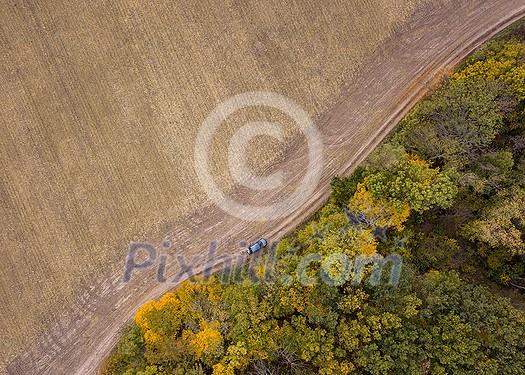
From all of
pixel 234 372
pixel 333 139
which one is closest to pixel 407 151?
pixel 333 139

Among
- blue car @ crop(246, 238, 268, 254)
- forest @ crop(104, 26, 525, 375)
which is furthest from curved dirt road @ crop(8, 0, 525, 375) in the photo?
forest @ crop(104, 26, 525, 375)

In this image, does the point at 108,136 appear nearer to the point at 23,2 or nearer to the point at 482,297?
Result: the point at 23,2

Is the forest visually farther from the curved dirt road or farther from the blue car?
the curved dirt road

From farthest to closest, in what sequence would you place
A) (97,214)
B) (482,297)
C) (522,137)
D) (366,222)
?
(97,214)
(522,137)
(366,222)
(482,297)

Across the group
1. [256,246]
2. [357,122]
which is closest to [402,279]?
[256,246]

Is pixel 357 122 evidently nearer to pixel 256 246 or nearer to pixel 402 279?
pixel 256 246

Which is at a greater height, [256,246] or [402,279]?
[256,246]
